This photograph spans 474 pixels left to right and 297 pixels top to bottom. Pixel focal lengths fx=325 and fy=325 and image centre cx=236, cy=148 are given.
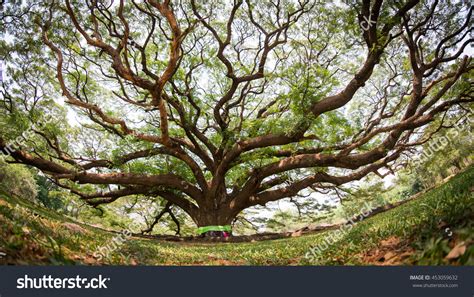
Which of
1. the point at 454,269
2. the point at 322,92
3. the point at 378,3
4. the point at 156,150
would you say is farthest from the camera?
the point at 156,150

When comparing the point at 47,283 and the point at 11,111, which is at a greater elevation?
the point at 11,111

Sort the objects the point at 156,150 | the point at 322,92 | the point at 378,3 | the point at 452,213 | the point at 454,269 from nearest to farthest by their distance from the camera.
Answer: the point at 454,269
the point at 452,213
the point at 378,3
the point at 322,92
the point at 156,150

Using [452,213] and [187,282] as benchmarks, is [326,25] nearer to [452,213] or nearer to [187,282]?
[452,213]

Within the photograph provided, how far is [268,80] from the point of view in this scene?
1415cm

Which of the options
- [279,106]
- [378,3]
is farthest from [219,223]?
[378,3]

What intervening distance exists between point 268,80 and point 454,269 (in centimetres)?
1246

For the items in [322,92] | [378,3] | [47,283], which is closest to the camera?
[47,283]

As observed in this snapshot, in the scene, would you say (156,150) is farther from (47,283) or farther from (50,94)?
(47,283)

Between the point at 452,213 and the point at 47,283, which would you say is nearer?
the point at 47,283

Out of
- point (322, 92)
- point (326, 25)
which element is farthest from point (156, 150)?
point (326, 25)

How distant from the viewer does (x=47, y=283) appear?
2.50 meters

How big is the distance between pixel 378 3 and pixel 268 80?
6547 millimetres

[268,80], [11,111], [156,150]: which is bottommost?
[156,150]

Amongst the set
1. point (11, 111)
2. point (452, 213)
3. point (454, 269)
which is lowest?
point (454, 269)
